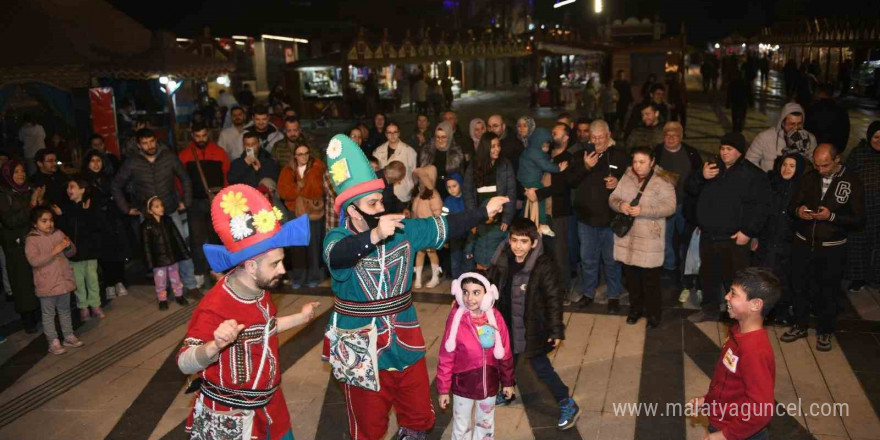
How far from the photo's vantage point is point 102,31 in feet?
50.1

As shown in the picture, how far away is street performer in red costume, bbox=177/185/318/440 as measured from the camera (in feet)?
11.8

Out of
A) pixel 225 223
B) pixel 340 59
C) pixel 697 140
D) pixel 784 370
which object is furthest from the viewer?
pixel 340 59

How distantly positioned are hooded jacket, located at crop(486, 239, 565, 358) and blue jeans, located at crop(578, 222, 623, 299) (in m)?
2.66

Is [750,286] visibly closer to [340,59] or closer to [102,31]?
[102,31]

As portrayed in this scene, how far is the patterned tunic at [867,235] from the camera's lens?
295 inches

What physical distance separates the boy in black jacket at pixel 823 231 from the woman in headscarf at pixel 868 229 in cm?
131

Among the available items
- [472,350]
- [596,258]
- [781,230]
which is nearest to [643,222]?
[596,258]

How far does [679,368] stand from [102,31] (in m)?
14.0

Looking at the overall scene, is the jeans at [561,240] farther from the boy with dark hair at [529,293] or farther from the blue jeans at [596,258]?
the boy with dark hair at [529,293]

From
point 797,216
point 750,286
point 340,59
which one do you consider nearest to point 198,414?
point 750,286

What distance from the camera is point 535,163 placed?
7766mm

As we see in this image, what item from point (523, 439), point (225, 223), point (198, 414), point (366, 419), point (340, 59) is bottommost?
point (523, 439)

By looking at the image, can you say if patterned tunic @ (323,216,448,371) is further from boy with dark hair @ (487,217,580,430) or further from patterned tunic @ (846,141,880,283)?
patterned tunic @ (846,141,880,283)
